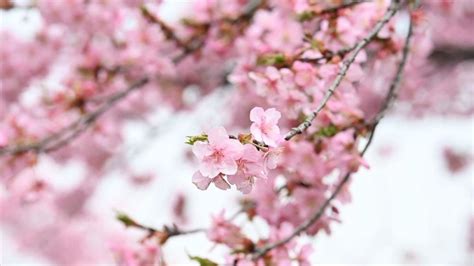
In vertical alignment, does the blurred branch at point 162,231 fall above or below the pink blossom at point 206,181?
above

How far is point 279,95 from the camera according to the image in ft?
6.15

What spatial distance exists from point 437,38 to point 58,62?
2657mm

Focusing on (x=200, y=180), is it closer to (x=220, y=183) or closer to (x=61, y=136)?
(x=220, y=183)

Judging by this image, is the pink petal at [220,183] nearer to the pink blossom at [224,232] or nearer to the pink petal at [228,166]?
the pink petal at [228,166]

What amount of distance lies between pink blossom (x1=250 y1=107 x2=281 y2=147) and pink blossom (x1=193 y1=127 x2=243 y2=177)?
0.05 meters

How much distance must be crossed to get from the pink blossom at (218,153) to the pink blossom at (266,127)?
0.15ft

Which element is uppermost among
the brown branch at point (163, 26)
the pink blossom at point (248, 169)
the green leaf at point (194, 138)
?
the brown branch at point (163, 26)

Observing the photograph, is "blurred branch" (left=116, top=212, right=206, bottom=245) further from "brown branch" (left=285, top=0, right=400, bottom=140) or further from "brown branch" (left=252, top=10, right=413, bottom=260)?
"brown branch" (left=285, top=0, right=400, bottom=140)

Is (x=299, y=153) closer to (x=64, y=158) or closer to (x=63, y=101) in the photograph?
(x=63, y=101)

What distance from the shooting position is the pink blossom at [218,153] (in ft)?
3.99

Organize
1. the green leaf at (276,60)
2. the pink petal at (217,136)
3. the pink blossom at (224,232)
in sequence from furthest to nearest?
the pink blossom at (224,232) → the green leaf at (276,60) → the pink petal at (217,136)

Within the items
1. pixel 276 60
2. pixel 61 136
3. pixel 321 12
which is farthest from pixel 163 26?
pixel 276 60

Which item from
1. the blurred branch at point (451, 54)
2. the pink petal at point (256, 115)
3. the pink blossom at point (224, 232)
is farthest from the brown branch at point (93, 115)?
the blurred branch at point (451, 54)

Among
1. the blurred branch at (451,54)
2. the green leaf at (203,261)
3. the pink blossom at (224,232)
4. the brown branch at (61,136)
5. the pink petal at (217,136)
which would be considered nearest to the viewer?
the pink petal at (217,136)
